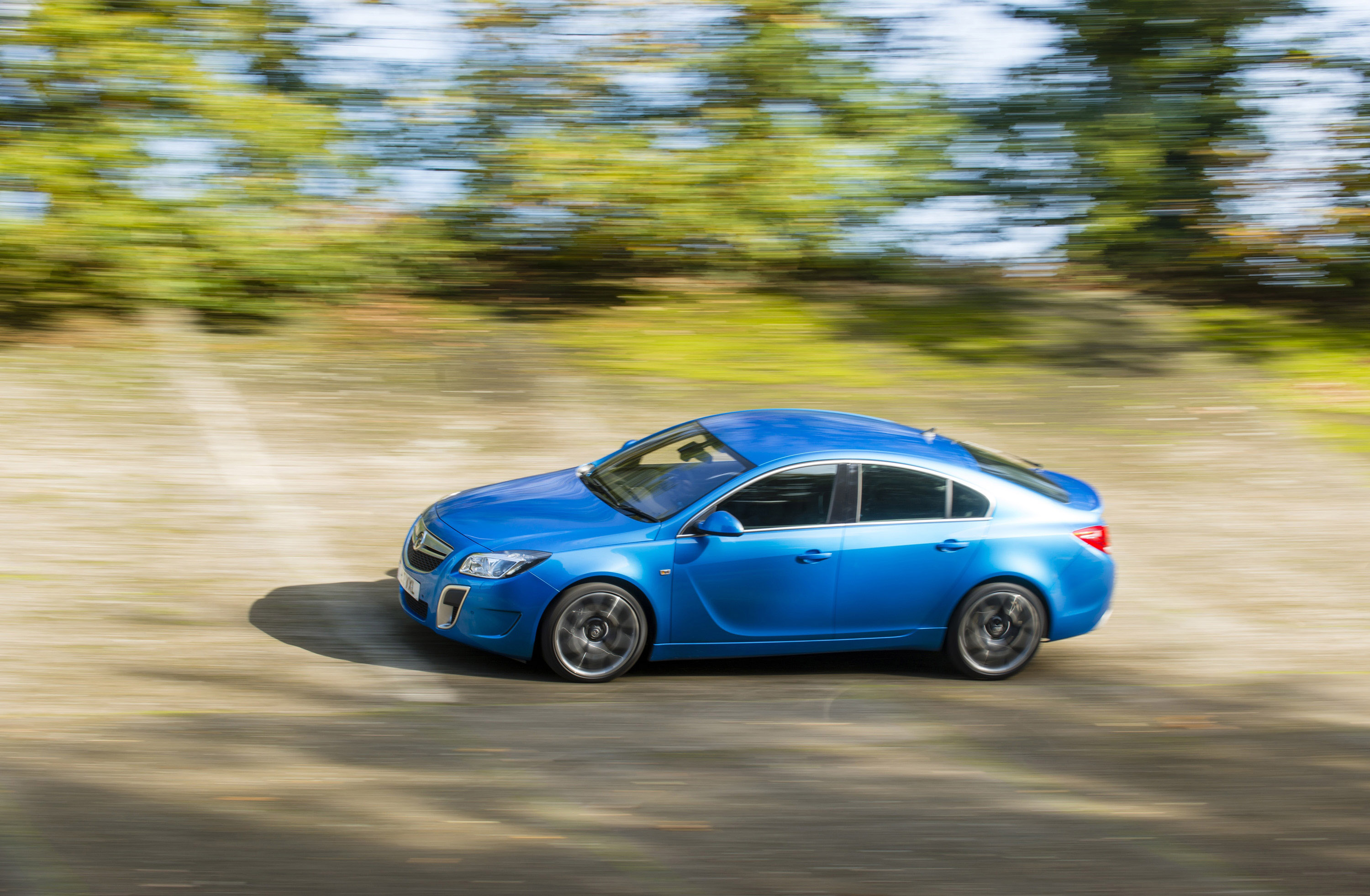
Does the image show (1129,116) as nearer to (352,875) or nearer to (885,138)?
(885,138)

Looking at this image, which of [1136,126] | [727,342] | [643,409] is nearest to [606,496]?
[643,409]

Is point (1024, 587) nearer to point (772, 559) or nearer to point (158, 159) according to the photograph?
point (772, 559)

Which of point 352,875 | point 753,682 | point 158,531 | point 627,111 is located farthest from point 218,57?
point 352,875

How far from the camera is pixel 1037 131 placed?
15.3m

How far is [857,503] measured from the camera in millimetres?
7230

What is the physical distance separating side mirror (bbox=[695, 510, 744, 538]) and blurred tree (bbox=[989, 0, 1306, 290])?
9833 mm

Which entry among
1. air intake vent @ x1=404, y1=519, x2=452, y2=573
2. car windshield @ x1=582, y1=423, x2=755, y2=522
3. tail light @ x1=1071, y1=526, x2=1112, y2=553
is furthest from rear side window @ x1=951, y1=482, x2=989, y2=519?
air intake vent @ x1=404, y1=519, x2=452, y2=573

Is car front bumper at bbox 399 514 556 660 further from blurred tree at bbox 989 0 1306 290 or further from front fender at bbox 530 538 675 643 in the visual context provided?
blurred tree at bbox 989 0 1306 290

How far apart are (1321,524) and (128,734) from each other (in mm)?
9019

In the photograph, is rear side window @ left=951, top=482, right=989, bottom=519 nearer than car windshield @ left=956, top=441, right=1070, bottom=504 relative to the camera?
Yes

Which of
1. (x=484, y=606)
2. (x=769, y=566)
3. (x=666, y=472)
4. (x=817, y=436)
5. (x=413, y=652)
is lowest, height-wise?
(x=413, y=652)

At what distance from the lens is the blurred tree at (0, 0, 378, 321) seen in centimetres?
1280

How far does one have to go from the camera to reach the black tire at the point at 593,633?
6.82 metres

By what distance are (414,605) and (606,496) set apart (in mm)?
1254
